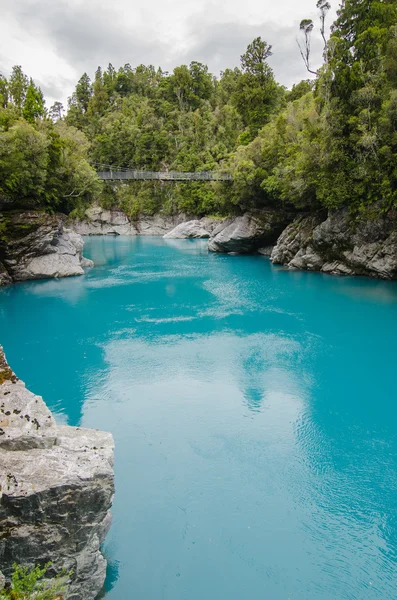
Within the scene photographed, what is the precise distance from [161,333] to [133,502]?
8.75 metres

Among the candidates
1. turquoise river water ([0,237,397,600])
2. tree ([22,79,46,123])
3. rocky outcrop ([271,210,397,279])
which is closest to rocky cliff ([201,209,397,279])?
rocky outcrop ([271,210,397,279])

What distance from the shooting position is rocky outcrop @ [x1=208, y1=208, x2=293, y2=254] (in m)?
31.5

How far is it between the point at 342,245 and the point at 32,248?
18.5 m

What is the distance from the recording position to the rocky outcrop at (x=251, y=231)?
31522 millimetres

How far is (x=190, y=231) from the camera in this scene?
51.2 m

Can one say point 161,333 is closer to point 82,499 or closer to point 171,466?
point 171,466

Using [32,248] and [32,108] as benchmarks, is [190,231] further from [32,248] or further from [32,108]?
[32,248]

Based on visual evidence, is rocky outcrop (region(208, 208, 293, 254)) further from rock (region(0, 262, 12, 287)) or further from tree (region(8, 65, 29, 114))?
tree (region(8, 65, 29, 114))

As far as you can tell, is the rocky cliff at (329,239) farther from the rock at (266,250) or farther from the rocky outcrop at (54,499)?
the rocky outcrop at (54,499)

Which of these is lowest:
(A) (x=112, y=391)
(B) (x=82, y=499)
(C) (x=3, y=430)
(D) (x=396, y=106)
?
(A) (x=112, y=391)

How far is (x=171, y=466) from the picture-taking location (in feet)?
24.5

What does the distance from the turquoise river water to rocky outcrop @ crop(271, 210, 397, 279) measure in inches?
107

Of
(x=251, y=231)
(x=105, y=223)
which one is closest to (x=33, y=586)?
(x=251, y=231)

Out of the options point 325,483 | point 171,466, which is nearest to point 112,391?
point 171,466
